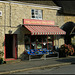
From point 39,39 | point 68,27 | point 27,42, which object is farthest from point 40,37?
point 68,27

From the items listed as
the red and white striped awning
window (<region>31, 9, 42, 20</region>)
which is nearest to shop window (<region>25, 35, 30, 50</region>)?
the red and white striped awning

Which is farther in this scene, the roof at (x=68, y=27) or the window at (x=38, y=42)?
the roof at (x=68, y=27)

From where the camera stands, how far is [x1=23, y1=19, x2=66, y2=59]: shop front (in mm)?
12961

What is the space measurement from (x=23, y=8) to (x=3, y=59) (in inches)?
197

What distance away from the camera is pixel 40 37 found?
14.2 metres

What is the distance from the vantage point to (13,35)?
43.7 feet

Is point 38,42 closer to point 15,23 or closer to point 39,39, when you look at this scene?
point 39,39

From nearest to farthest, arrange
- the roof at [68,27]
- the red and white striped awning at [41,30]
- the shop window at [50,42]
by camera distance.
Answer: the red and white striped awning at [41,30], the shop window at [50,42], the roof at [68,27]

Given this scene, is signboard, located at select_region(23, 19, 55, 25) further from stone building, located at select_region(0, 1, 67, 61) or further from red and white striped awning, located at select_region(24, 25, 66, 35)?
red and white striped awning, located at select_region(24, 25, 66, 35)

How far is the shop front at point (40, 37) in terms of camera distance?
1296 cm

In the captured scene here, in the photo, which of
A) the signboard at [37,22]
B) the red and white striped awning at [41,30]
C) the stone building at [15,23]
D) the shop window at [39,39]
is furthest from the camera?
the shop window at [39,39]

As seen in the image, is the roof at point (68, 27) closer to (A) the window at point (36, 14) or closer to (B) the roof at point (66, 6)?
(B) the roof at point (66, 6)

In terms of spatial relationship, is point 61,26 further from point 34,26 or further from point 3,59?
point 3,59

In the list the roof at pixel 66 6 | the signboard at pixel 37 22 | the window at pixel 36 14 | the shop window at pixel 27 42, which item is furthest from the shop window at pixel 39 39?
the roof at pixel 66 6
